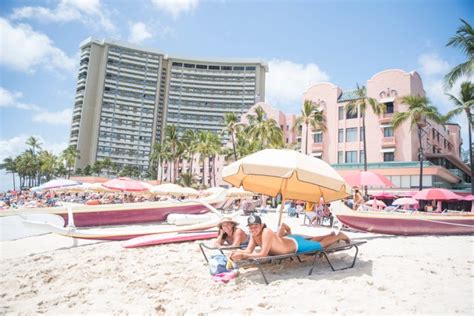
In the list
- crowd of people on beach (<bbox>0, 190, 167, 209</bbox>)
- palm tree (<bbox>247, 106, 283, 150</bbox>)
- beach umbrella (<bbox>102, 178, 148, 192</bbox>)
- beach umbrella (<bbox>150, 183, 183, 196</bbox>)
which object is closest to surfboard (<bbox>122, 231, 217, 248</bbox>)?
crowd of people on beach (<bbox>0, 190, 167, 209</bbox>)

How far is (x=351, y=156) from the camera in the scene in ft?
127

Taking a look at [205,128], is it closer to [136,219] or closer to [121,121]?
[121,121]

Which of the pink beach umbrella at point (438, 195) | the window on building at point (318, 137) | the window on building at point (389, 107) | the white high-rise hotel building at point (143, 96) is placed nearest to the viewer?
the pink beach umbrella at point (438, 195)

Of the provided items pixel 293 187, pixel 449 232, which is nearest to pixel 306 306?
pixel 293 187

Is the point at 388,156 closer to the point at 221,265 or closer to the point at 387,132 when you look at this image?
the point at 387,132

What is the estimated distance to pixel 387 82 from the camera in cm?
3647

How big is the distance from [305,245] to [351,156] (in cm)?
3601

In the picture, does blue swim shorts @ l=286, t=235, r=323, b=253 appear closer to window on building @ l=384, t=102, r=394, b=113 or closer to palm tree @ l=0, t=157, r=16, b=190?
window on building @ l=384, t=102, r=394, b=113

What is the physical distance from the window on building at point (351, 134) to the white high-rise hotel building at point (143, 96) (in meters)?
69.5

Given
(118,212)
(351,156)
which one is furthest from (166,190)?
(351,156)

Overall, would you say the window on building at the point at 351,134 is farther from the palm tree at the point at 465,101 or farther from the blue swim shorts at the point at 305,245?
the blue swim shorts at the point at 305,245

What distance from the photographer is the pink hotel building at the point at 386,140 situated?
32.2 meters

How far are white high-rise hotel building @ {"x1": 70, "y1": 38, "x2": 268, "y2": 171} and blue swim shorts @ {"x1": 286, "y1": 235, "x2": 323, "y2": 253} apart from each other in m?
102

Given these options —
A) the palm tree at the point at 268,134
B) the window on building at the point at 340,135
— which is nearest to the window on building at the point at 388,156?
the window on building at the point at 340,135
